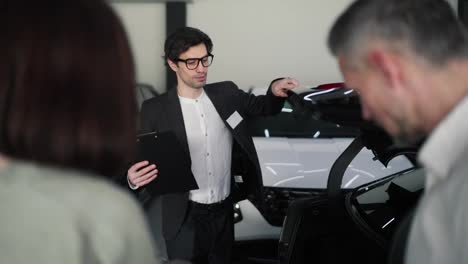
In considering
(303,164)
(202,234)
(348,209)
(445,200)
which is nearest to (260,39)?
(303,164)

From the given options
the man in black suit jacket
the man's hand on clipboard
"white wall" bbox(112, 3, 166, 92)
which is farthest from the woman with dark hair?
"white wall" bbox(112, 3, 166, 92)

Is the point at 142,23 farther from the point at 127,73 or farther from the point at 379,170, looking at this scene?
the point at 127,73

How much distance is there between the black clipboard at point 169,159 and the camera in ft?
9.70

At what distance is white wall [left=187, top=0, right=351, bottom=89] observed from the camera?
8.74m

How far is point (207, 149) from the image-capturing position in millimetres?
3195

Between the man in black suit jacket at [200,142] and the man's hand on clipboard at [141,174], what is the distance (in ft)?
0.74

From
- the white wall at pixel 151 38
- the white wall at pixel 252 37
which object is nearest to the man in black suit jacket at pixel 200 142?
the white wall at pixel 252 37

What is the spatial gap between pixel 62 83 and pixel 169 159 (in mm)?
2044

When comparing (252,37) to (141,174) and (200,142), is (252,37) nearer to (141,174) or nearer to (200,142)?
(200,142)

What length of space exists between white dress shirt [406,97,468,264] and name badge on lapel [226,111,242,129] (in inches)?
79.8

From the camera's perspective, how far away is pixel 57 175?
3.25 ft

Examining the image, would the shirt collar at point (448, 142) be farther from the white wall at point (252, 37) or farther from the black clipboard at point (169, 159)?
the white wall at point (252, 37)

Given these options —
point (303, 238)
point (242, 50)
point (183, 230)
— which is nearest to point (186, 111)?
A: point (183, 230)

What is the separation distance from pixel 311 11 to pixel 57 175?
8.16 meters
